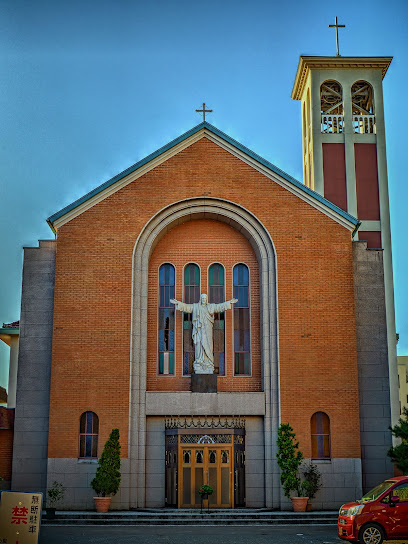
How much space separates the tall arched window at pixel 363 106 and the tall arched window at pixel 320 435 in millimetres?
13999

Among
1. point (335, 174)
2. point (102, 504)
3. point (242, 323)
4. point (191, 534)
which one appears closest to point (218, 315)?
point (242, 323)

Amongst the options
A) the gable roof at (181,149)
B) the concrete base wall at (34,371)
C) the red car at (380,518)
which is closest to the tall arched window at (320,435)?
the gable roof at (181,149)

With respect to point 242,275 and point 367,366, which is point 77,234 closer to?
point 242,275

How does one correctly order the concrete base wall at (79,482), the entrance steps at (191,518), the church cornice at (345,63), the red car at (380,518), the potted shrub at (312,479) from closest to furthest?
the red car at (380,518) → the entrance steps at (191,518) → the potted shrub at (312,479) → the concrete base wall at (79,482) → the church cornice at (345,63)

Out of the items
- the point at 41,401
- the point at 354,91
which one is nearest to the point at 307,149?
the point at 354,91

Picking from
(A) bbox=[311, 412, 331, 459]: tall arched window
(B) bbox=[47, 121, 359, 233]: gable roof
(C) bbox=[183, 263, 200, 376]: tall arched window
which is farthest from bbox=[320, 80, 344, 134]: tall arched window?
(A) bbox=[311, 412, 331, 459]: tall arched window

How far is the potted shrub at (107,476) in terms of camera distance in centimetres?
2389

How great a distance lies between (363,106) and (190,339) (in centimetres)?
1553

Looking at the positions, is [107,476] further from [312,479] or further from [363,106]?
[363,106]

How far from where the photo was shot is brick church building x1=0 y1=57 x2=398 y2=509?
25.2 meters

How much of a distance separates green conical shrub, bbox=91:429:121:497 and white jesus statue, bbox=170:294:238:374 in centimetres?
367

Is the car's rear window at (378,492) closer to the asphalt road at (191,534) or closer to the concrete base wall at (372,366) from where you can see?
the asphalt road at (191,534)

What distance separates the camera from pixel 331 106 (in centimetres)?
3528

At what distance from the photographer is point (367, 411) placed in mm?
26156
